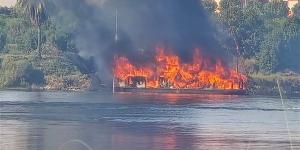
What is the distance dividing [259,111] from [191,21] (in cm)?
6428

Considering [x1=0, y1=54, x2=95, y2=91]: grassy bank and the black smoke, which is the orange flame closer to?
the black smoke

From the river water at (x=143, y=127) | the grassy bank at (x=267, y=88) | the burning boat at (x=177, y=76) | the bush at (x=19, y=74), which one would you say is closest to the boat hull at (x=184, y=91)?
the burning boat at (x=177, y=76)

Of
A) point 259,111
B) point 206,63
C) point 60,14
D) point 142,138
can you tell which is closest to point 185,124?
point 142,138

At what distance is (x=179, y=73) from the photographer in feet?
561

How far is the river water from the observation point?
Result: 69.6 meters

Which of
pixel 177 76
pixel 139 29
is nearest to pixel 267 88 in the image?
pixel 177 76

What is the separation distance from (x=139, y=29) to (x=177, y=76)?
9.87 m

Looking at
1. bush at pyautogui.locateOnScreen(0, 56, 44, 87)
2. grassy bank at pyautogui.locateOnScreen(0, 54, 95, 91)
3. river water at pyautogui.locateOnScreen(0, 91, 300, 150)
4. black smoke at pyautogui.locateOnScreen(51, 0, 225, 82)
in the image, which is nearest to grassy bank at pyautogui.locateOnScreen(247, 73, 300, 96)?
black smoke at pyautogui.locateOnScreen(51, 0, 225, 82)

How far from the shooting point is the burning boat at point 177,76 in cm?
16875

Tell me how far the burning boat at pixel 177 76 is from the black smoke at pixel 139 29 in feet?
4.45

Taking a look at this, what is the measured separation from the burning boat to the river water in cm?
4696

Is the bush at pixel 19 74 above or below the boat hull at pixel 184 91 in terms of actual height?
above

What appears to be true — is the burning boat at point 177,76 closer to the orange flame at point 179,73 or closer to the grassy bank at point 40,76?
the orange flame at point 179,73

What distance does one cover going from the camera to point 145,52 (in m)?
171
